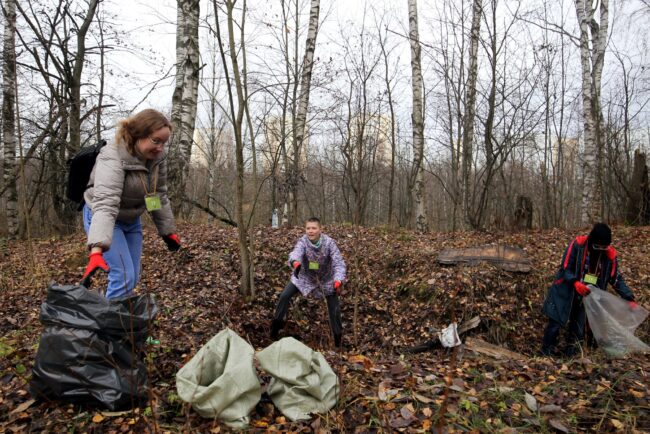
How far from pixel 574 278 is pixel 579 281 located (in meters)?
0.06

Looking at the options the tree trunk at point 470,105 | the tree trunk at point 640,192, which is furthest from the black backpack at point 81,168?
the tree trunk at point 640,192

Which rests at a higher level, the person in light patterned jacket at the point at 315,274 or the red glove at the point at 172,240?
the red glove at the point at 172,240

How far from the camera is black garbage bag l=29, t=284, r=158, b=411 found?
2.24 metres

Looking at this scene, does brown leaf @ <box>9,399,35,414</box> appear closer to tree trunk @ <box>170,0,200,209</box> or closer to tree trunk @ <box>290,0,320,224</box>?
tree trunk @ <box>170,0,200,209</box>

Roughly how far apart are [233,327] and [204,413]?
2.38 metres

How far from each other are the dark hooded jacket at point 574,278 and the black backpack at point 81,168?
486 cm

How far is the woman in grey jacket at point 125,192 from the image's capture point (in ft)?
8.54

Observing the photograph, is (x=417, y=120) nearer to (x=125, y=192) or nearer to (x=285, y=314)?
(x=285, y=314)

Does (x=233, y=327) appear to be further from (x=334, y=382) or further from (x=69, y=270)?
(x=69, y=270)

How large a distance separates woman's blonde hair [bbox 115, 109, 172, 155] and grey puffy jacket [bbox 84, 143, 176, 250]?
60mm

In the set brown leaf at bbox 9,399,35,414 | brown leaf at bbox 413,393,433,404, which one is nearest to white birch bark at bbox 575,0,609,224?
brown leaf at bbox 413,393,433,404

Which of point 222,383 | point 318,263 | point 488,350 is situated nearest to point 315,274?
point 318,263

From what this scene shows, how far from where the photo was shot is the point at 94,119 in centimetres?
1224

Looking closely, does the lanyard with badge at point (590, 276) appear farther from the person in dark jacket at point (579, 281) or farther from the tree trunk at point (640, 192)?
the tree trunk at point (640, 192)
